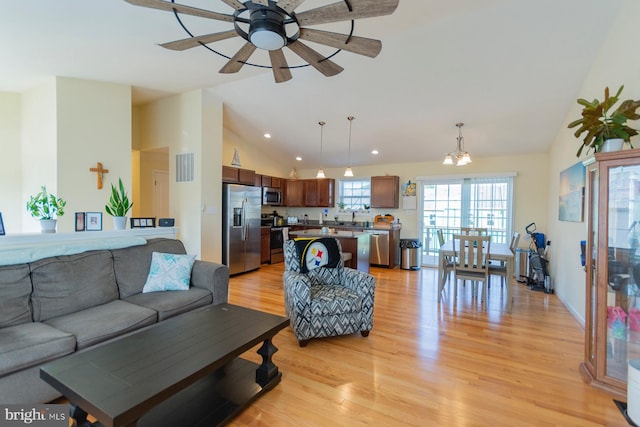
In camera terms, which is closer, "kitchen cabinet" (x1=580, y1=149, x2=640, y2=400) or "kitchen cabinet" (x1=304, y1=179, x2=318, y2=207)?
"kitchen cabinet" (x1=580, y1=149, x2=640, y2=400)

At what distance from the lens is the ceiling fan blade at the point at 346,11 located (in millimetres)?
1586

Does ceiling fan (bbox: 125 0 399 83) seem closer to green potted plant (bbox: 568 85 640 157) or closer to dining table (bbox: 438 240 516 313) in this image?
green potted plant (bbox: 568 85 640 157)

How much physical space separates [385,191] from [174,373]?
229 inches

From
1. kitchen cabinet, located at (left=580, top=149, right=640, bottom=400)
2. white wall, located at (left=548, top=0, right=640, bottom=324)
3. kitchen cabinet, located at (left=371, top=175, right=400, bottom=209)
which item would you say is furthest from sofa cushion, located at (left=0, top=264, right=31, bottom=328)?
kitchen cabinet, located at (left=371, top=175, right=400, bottom=209)

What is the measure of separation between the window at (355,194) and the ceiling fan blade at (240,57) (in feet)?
16.9

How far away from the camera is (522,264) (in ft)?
17.9

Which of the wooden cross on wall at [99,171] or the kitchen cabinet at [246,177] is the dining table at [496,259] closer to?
the kitchen cabinet at [246,177]

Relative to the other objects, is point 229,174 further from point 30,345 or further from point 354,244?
point 30,345

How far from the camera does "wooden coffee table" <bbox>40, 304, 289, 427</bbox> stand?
1.32 meters

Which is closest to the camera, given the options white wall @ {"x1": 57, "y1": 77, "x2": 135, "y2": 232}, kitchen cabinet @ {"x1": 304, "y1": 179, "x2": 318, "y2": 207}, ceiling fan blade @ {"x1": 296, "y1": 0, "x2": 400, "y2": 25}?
ceiling fan blade @ {"x1": 296, "y1": 0, "x2": 400, "y2": 25}

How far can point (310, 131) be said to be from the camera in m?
5.77

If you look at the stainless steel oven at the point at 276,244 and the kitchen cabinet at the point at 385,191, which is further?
the stainless steel oven at the point at 276,244

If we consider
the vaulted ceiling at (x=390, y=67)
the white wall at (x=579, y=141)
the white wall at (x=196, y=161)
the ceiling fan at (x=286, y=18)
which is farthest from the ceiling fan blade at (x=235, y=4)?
the white wall at (x=196, y=161)

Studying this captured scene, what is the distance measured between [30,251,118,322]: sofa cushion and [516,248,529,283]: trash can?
241 inches
